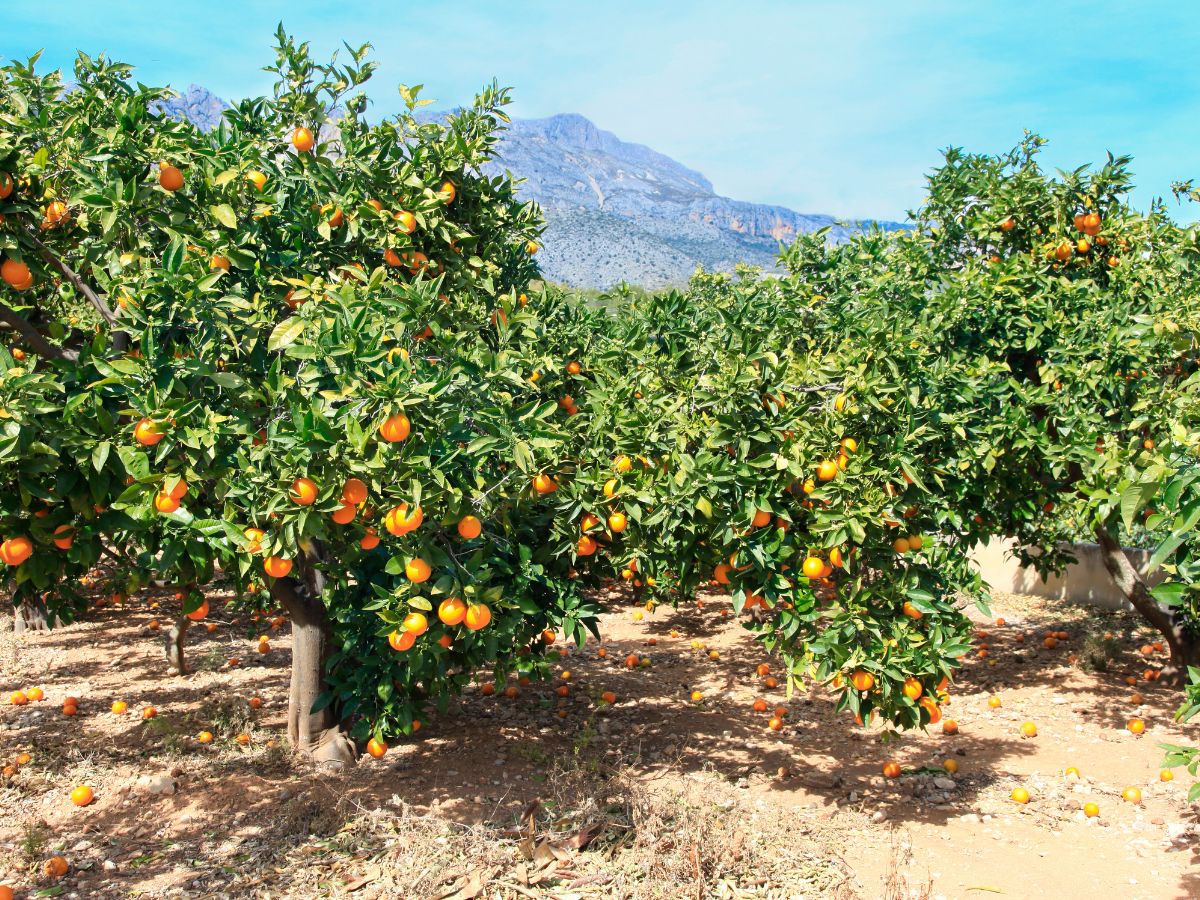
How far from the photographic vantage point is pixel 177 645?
621cm

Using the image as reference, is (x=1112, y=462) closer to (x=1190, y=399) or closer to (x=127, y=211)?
(x=1190, y=399)

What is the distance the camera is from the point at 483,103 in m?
4.40

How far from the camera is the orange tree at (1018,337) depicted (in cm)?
424

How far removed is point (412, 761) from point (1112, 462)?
3.78m

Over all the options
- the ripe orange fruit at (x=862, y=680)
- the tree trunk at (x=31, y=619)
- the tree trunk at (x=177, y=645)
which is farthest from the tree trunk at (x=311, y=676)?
the tree trunk at (x=31, y=619)

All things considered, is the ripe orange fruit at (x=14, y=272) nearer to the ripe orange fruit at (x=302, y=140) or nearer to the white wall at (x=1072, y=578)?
the ripe orange fruit at (x=302, y=140)

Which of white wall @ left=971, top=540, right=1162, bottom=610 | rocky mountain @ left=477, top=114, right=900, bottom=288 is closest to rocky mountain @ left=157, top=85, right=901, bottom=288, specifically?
rocky mountain @ left=477, top=114, right=900, bottom=288

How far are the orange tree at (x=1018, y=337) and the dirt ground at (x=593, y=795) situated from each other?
1324 millimetres

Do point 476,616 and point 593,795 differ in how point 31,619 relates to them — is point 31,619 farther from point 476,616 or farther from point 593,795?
point 476,616

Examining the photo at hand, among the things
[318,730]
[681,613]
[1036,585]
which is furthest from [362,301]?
[1036,585]

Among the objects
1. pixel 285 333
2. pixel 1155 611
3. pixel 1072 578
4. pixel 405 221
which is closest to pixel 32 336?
pixel 285 333

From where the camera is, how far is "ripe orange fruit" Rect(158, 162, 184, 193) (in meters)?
3.39

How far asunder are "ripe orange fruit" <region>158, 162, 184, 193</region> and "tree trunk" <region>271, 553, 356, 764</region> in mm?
1979

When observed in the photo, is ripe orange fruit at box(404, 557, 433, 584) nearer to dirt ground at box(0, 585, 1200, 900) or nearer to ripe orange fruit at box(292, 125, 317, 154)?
dirt ground at box(0, 585, 1200, 900)
